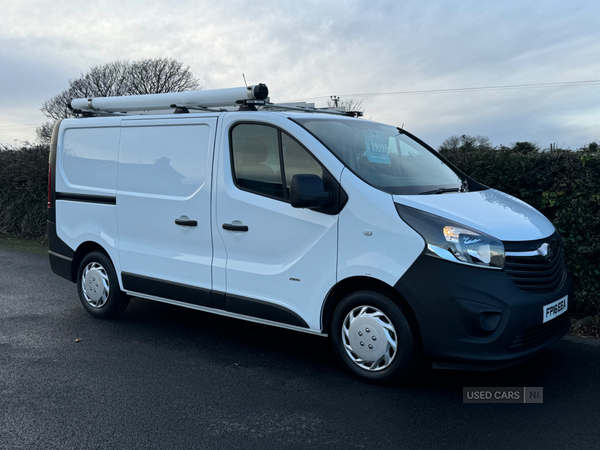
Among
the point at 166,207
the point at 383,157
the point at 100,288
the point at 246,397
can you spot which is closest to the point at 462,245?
the point at 383,157

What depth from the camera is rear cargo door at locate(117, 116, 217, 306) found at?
199 inches

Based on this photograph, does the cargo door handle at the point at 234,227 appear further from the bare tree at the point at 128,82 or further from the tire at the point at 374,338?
the bare tree at the point at 128,82

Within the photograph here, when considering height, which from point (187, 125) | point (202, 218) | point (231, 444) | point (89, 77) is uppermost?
point (89, 77)

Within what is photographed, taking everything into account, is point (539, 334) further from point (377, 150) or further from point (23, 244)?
point (23, 244)

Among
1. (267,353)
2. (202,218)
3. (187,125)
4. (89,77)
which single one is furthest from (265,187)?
(89,77)

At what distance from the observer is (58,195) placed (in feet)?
21.2

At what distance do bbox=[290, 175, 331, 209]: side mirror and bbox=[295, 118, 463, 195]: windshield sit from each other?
1.12 ft

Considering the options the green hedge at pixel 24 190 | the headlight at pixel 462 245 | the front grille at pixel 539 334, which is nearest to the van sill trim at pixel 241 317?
the headlight at pixel 462 245

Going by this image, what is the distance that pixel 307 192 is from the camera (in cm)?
405

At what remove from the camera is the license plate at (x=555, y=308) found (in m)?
3.96

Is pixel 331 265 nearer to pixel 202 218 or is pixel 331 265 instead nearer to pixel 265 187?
pixel 265 187

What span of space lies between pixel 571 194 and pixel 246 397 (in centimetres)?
417

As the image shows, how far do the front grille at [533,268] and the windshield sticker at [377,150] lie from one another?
51.4 inches

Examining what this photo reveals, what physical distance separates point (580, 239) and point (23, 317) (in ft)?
→ 20.2
